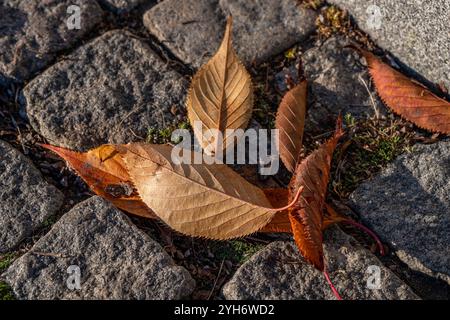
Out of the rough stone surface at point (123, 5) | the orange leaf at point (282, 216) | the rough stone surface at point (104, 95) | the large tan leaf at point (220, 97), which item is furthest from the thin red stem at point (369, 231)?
the rough stone surface at point (123, 5)

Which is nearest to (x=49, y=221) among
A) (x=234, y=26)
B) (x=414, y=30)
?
(x=234, y=26)

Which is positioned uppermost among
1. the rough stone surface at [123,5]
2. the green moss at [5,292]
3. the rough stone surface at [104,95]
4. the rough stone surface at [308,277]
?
the rough stone surface at [123,5]

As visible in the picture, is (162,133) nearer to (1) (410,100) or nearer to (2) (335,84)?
(2) (335,84)

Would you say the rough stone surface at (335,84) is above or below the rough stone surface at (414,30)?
below

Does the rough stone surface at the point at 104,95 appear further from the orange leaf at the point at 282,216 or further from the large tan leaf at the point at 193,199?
the orange leaf at the point at 282,216

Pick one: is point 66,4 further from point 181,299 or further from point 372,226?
point 372,226
